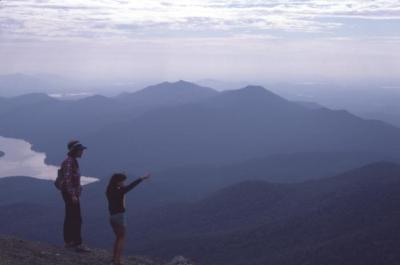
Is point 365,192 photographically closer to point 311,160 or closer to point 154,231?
point 154,231

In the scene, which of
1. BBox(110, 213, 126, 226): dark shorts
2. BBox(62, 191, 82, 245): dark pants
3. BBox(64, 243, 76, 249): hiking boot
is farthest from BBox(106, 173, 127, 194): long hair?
BBox(64, 243, 76, 249): hiking boot

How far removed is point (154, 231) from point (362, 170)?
38690 mm

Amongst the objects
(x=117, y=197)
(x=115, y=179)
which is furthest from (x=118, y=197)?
(x=115, y=179)

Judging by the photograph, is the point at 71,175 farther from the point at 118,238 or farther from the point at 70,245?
the point at 70,245

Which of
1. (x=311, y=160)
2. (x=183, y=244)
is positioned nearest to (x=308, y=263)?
(x=183, y=244)

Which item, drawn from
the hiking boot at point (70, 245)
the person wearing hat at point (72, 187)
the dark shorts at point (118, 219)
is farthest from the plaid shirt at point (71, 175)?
the hiking boot at point (70, 245)

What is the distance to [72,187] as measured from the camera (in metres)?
16.9

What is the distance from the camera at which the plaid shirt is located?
1667 centimetres

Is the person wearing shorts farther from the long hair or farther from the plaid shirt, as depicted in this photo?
the plaid shirt

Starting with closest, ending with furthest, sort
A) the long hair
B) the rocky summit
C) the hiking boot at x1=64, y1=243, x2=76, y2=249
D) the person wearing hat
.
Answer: the long hair, the person wearing hat, the rocky summit, the hiking boot at x1=64, y1=243, x2=76, y2=249

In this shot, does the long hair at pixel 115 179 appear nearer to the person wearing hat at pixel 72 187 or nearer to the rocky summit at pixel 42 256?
the person wearing hat at pixel 72 187

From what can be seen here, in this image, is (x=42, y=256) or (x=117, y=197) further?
(x=42, y=256)

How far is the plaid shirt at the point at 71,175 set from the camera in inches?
656

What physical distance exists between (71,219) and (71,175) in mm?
1835
